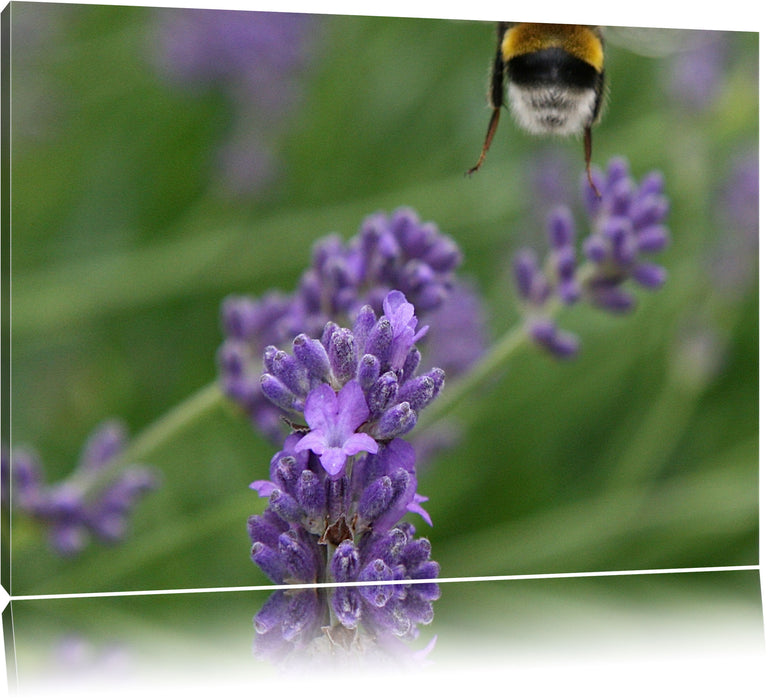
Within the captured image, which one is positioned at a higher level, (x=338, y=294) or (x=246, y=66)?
(x=246, y=66)

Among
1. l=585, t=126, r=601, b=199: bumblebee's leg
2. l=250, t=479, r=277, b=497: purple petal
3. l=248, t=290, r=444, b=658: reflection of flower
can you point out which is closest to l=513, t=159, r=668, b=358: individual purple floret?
l=585, t=126, r=601, b=199: bumblebee's leg

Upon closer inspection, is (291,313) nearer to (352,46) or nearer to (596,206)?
(596,206)

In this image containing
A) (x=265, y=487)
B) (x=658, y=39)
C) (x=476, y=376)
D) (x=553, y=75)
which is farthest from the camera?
(x=658, y=39)

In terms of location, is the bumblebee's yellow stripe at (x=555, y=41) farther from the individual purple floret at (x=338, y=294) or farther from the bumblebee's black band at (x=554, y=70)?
the individual purple floret at (x=338, y=294)

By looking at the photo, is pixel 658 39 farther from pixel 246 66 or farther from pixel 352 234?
pixel 246 66

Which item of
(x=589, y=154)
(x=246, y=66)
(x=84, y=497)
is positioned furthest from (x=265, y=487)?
(x=246, y=66)

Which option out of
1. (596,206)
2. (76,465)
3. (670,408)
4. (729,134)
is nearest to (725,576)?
(670,408)

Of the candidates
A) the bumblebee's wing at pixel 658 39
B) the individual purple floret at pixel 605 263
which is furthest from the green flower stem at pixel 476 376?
the bumblebee's wing at pixel 658 39
